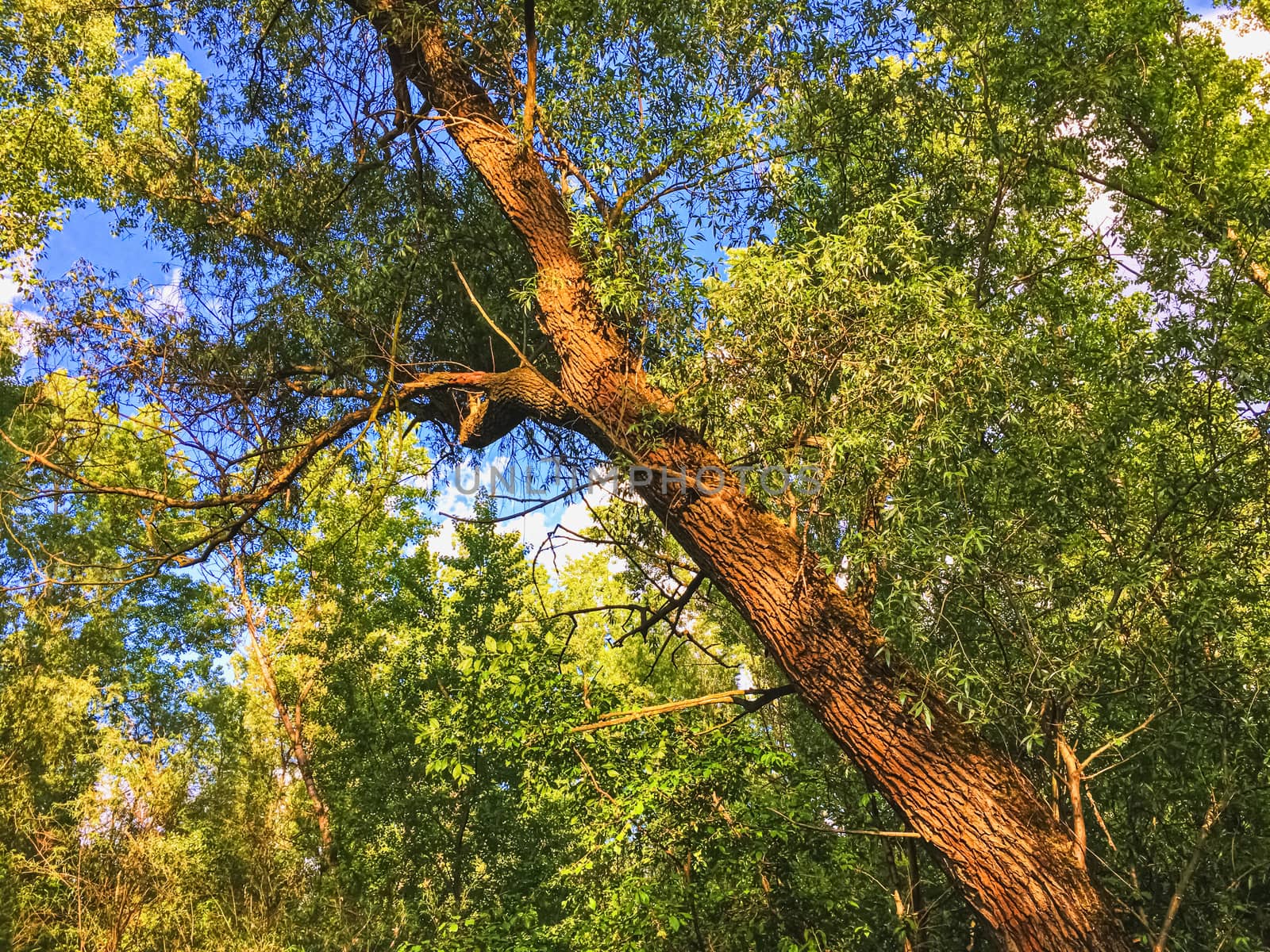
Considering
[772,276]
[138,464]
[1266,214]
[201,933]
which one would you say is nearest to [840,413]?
[772,276]

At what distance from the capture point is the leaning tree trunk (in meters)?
3.61

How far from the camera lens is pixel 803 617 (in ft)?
13.8

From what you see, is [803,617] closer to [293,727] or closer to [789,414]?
[789,414]

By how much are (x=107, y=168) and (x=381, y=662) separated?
10974 mm

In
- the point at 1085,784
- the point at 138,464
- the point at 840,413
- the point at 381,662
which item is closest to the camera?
the point at 840,413

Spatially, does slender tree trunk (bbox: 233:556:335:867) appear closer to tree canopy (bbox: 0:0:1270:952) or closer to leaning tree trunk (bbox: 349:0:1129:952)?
tree canopy (bbox: 0:0:1270:952)

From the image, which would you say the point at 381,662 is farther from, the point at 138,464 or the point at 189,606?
the point at 189,606

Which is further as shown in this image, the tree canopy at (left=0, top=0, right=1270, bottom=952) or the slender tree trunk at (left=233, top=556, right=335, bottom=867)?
the slender tree trunk at (left=233, top=556, right=335, bottom=867)

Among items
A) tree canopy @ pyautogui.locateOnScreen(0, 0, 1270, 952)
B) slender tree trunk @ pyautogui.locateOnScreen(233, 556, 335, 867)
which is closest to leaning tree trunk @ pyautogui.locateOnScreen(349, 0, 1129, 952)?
tree canopy @ pyautogui.locateOnScreen(0, 0, 1270, 952)

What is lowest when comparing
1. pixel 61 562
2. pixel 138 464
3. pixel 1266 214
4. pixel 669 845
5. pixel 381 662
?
pixel 669 845

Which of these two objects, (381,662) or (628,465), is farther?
(381,662)

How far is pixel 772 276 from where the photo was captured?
4.44m

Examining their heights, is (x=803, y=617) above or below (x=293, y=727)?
below

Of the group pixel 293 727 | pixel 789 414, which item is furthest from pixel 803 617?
pixel 293 727
